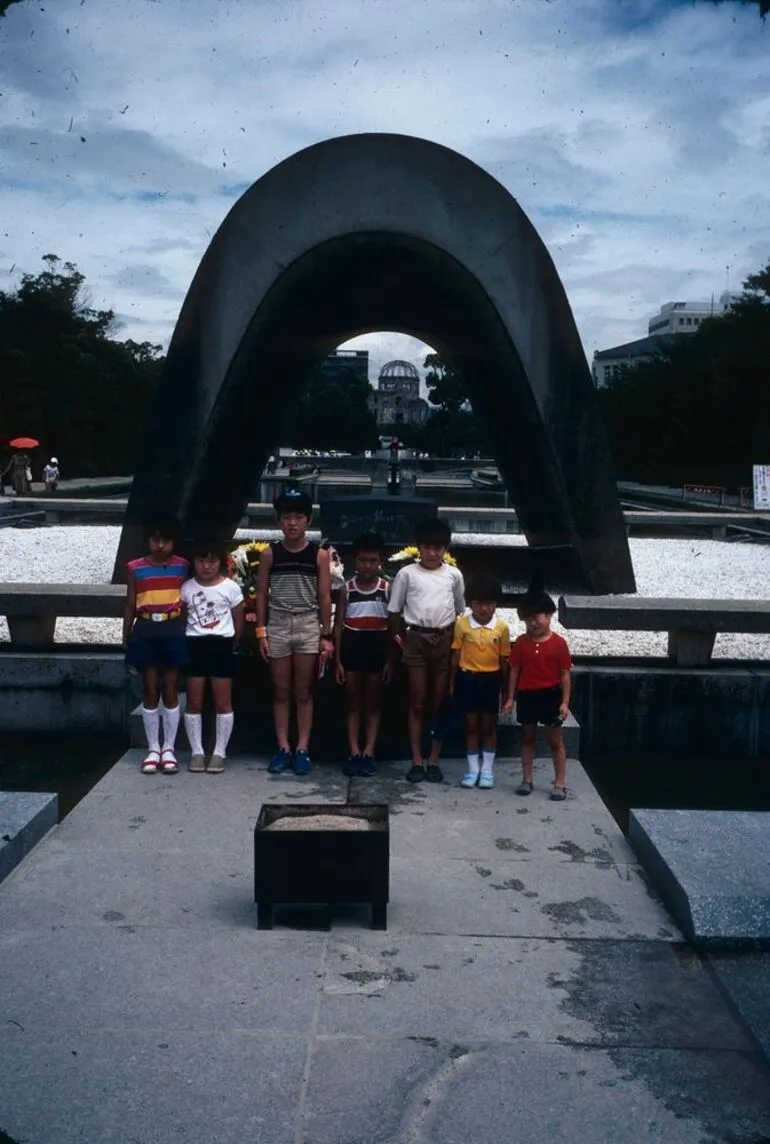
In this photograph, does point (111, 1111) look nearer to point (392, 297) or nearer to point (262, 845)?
point (262, 845)

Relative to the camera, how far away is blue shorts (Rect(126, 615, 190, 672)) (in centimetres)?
605

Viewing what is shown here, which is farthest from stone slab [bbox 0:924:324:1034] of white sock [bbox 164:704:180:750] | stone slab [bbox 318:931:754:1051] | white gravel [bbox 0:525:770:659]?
white gravel [bbox 0:525:770:659]

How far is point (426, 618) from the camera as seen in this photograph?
6.06m

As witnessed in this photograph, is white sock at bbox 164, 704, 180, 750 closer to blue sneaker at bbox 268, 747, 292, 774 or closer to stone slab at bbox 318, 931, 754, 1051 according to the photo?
blue sneaker at bbox 268, 747, 292, 774

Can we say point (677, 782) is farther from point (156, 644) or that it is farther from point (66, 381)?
point (66, 381)

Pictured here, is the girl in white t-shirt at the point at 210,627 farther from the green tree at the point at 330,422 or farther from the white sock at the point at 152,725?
the green tree at the point at 330,422

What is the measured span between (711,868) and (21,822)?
115 inches

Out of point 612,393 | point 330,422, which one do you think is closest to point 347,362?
point 330,422

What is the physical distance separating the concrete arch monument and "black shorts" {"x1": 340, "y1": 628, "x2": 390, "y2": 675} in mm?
5573

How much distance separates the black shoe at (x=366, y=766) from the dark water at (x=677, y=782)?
1.11 m

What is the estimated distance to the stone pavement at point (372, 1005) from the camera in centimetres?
286

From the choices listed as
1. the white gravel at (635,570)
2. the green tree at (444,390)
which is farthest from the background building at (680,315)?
the white gravel at (635,570)

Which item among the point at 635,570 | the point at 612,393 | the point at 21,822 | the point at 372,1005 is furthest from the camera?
the point at 612,393

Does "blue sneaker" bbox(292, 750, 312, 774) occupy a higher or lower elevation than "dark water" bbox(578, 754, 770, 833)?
higher
